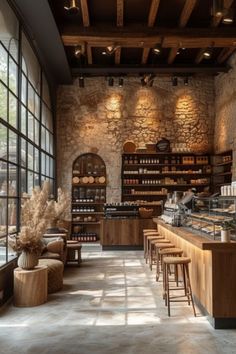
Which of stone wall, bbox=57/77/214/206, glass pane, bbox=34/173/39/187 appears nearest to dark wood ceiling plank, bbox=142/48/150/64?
stone wall, bbox=57/77/214/206

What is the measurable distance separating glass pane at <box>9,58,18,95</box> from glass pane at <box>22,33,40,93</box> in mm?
1166

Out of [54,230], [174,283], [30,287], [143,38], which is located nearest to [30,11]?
[143,38]

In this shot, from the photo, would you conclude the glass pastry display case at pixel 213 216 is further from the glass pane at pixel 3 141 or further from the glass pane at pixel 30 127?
the glass pane at pixel 30 127

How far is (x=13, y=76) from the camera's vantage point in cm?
691

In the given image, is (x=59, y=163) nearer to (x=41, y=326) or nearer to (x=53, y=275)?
(x=53, y=275)

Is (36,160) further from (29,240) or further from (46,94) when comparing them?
(29,240)

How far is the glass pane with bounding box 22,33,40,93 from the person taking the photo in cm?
821

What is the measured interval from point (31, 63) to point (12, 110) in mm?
2582

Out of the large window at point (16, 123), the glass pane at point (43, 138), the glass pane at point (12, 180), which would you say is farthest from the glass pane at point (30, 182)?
the glass pane at point (43, 138)

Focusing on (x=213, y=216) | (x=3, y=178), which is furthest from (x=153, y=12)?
(x=213, y=216)

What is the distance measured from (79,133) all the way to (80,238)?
11.7 ft

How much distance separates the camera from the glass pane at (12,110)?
6605mm

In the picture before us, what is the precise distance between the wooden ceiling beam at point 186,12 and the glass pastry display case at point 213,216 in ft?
14.0

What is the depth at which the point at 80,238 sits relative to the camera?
12.3 meters
